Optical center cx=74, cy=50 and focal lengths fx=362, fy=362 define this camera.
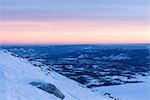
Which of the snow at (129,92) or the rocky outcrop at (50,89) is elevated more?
the rocky outcrop at (50,89)

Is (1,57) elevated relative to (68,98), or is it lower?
elevated

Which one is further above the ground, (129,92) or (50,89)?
(50,89)

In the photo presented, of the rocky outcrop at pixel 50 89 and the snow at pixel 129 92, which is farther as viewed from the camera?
the snow at pixel 129 92

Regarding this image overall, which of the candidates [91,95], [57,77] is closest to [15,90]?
[91,95]

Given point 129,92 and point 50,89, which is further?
point 129,92

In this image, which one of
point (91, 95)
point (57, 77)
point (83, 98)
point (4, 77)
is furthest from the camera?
point (57, 77)

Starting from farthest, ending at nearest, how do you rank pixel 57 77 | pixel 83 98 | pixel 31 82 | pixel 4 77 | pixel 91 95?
pixel 57 77, pixel 91 95, pixel 83 98, pixel 31 82, pixel 4 77

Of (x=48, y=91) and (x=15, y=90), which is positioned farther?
(x=48, y=91)

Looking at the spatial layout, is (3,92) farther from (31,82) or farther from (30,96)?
(31,82)

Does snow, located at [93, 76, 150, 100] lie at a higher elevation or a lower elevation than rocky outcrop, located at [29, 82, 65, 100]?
lower

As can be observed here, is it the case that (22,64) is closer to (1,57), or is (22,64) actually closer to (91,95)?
(1,57)

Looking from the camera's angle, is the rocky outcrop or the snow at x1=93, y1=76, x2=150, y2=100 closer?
the rocky outcrop

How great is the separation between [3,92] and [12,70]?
5.12m

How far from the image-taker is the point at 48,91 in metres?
20.0
